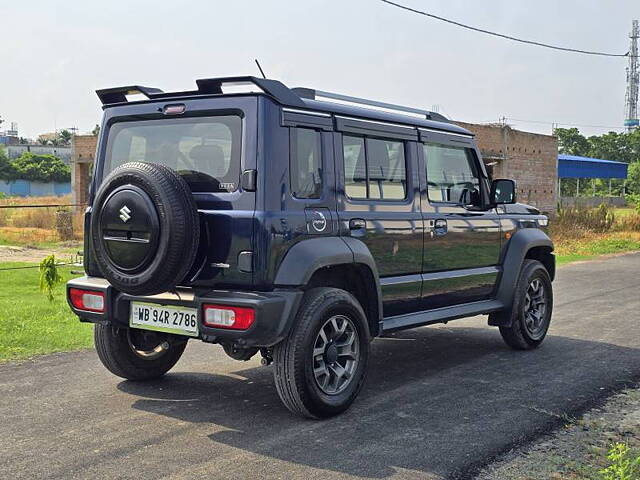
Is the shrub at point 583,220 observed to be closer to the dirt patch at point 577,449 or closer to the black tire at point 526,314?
the black tire at point 526,314

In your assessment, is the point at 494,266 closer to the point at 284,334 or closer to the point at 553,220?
the point at 284,334

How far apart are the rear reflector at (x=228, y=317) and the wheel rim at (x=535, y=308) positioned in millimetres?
3717

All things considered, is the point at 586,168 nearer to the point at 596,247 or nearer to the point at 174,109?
the point at 596,247

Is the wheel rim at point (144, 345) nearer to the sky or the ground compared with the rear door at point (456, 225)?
nearer to the ground

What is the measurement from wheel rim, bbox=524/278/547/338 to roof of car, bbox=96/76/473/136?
2.06 m

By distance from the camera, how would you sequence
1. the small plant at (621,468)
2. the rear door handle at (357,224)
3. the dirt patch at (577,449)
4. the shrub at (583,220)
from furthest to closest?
the shrub at (583,220), the rear door handle at (357,224), the dirt patch at (577,449), the small plant at (621,468)

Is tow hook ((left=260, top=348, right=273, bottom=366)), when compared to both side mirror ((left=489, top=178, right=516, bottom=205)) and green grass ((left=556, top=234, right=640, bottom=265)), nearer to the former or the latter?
side mirror ((left=489, top=178, right=516, bottom=205))

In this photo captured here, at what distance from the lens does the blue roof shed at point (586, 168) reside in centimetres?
5031

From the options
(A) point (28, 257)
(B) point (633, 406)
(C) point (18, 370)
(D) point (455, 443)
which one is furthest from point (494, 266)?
(A) point (28, 257)

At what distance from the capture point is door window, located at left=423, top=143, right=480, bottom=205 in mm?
6527

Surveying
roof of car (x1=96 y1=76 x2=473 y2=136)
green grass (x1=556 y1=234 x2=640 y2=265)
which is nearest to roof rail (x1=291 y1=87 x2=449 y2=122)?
roof of car (x1=96 y1=76 x2=473 y2=136)

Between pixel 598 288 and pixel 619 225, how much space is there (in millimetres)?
17084

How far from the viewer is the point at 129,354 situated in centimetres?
594

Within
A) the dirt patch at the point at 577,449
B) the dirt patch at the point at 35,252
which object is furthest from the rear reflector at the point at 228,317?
the dirt patch at the point at 35,252
